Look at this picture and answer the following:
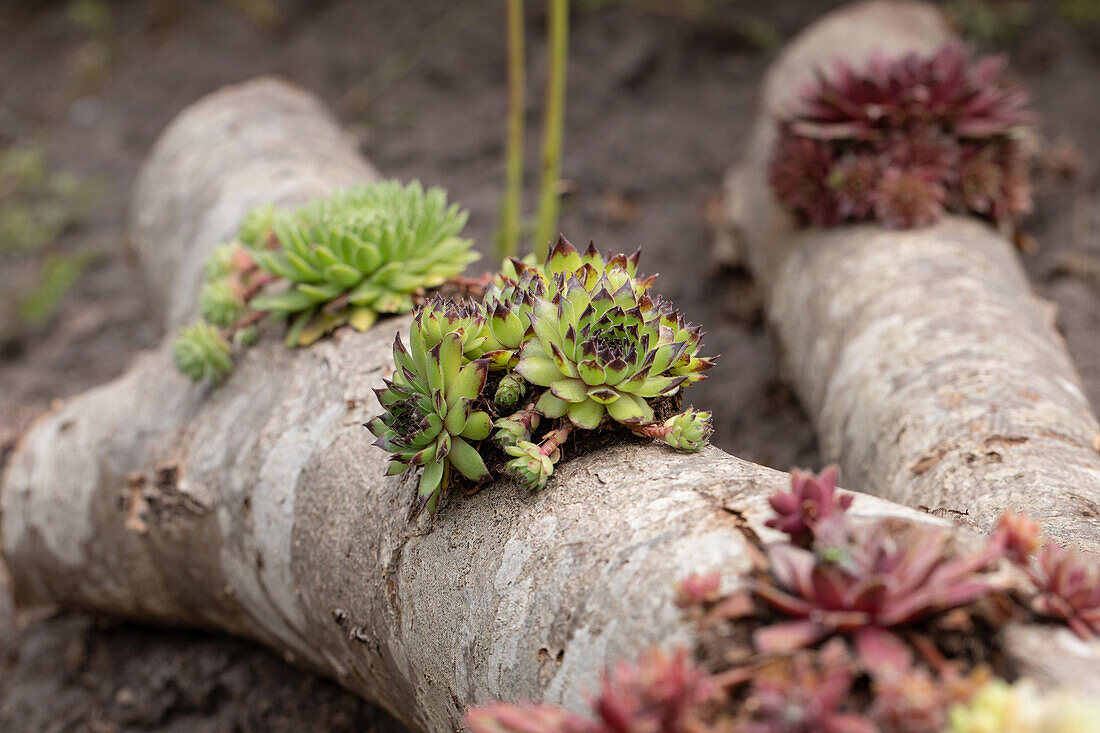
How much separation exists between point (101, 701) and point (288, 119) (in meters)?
2.37

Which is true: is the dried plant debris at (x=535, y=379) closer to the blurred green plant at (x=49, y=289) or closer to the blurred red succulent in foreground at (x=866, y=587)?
the blurred red succulent in foreground at (x=866, y=587)

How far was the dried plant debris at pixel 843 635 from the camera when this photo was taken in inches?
36.8

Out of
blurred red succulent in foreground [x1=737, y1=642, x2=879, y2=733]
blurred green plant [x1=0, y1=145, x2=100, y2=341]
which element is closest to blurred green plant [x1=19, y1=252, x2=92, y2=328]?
blurred green plant [x1=0, y1=145, x2=100, y2=341]

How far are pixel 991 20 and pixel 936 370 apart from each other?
374 centimetres

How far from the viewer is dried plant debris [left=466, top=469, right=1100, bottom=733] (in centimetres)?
93

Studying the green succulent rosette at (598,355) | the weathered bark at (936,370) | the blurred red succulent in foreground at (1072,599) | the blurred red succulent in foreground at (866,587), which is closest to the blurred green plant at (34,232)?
the weathered bark at (936,370)

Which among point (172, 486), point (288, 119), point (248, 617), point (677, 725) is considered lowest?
point (248, 617)

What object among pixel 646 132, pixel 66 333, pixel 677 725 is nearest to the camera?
pixel 677 725

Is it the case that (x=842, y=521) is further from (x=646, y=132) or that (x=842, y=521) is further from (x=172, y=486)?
(x=646, y=132)

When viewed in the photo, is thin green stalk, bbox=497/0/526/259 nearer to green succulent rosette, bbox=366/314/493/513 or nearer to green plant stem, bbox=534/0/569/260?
green plant stem, bbox=534/0/569/260

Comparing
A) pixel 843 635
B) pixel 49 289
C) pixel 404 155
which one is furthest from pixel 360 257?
pixel 49 289

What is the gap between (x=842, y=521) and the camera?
1118 millimetres

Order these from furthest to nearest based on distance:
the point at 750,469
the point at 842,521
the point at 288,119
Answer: the point at 288,119 → the point at 750,469 → the point at 842,521

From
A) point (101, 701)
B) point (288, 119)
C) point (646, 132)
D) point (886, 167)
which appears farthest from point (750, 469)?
point (646, 132)
